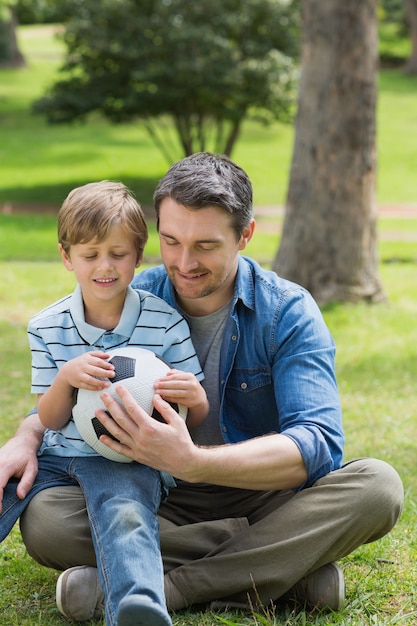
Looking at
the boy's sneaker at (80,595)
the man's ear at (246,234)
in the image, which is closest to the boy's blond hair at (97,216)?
the man's ear at (246,234)

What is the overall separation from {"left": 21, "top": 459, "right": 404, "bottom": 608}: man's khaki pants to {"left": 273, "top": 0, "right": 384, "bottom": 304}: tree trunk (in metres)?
5.87

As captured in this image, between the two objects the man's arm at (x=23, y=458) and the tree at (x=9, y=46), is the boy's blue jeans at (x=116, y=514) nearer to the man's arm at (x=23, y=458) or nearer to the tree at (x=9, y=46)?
the man's arm at (x=23, y=458)

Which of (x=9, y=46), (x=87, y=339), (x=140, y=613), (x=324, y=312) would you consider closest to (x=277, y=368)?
(x=87, y=339)

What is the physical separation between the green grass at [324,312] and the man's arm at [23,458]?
475 millimetres

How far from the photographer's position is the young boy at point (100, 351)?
324 cm

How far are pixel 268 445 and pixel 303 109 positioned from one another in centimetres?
672

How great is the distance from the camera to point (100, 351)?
11.1ft

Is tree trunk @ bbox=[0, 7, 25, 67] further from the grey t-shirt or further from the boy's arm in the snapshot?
the boy's arm

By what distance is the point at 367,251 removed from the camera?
927cm

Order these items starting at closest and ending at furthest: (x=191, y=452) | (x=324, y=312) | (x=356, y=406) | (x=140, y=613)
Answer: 1. (x=140, y=613)
2. (x=191, y=452)
3. (x=356, y=406)
4. (x=324, y=312)

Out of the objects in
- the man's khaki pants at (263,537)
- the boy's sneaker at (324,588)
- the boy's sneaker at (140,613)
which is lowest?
the boy's sneaker at (324,588)

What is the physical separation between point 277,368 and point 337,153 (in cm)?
598

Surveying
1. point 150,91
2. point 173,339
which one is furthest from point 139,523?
point 150,91

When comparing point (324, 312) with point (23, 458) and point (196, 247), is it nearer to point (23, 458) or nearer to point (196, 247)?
point (196, 247)
